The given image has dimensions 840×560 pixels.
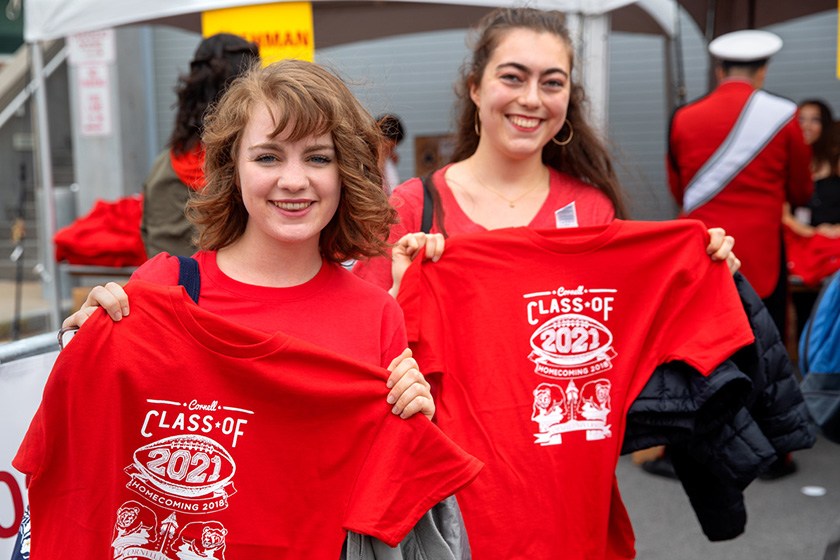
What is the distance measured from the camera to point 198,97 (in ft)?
12.8

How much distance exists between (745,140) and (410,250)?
3172 mm

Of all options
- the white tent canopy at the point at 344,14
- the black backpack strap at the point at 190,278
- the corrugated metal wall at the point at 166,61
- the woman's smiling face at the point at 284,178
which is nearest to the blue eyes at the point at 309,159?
the woman's smiling face at the point at 284,178

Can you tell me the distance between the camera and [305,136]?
191cm

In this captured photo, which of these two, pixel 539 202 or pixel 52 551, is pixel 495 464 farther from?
pixel 52 551

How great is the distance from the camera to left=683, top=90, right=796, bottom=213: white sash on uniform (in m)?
4.99

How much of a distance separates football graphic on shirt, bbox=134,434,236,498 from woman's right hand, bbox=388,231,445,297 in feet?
2.43

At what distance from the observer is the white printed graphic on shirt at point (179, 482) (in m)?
1.84

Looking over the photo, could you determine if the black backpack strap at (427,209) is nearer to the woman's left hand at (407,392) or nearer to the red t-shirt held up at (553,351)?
the red t-shirt held up at (553,351)

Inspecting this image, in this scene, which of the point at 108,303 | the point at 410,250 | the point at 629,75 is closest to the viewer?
the point at 108,303

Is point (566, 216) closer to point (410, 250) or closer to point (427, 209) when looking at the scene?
point (427, 209)

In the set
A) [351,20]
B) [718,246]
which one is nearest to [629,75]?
[351,20]

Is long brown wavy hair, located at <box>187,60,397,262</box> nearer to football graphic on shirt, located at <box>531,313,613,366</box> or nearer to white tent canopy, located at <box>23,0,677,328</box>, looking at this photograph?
football graphic on shirt, located at <box>531,313,613,366</box>

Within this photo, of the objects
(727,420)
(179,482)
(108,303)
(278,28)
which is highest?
(278,28)

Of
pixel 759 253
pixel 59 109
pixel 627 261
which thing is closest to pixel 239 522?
pixel 627 261
